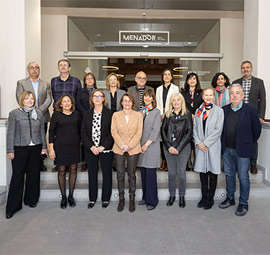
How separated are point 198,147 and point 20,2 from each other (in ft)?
13.8

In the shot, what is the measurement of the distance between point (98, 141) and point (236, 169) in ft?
6.49

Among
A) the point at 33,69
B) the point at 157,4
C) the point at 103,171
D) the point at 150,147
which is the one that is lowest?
the point at 103,171

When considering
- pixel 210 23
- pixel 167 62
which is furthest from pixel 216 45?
pixel 167 62

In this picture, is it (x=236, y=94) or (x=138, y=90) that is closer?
(x=236, y=94)

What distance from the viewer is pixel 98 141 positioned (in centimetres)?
374

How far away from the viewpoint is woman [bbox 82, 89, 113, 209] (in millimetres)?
3715

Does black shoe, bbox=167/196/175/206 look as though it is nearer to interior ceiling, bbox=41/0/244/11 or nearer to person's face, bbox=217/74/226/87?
person's face, bbox=217/74/226/87

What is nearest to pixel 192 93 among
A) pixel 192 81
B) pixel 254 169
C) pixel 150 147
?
pixel 192 81

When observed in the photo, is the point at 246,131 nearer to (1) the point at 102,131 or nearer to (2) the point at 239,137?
(2) the point at 239,137

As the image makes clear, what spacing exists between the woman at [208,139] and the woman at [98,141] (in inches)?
48.4

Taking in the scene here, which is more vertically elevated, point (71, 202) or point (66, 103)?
point (66, 103)

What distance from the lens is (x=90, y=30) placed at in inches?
307

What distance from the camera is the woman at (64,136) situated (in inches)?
147

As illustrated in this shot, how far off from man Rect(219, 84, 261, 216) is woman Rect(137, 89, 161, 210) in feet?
3.04
